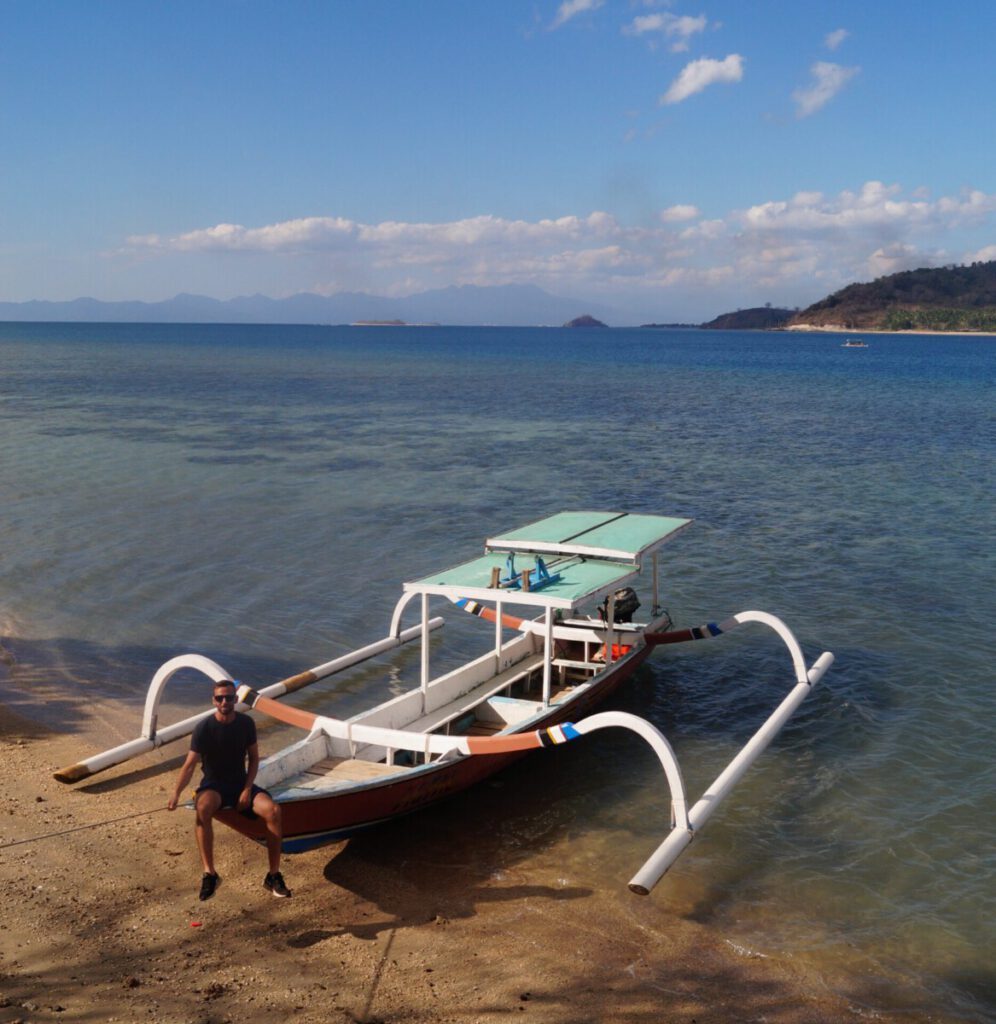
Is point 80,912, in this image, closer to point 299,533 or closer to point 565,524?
point 565,524

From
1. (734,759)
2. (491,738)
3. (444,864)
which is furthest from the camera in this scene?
(734,759)

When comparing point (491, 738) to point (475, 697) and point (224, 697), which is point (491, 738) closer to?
point (224, 697)

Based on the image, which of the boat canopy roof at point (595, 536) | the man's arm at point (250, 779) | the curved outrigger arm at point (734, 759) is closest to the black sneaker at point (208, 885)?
the man's arm at point (250, 779)

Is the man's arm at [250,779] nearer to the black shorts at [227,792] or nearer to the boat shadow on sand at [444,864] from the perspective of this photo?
the black shorts at [227,792]

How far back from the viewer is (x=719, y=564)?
25.6 meters

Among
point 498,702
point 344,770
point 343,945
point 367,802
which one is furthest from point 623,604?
point 343,945

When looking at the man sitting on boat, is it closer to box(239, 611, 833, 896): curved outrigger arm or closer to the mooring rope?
box(239, 611, 833, 896): curved outrigger arm

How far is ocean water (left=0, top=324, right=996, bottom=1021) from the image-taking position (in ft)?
37.7

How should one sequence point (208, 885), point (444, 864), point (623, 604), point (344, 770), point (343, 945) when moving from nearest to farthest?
1. point (343, 945)
2. point (208, 885)
3. point (444, 864)
4. point (344, 770)
5. point (623, 604)

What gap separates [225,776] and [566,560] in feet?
23.9

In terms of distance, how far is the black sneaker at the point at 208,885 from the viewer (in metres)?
10.2

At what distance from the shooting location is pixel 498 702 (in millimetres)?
14469

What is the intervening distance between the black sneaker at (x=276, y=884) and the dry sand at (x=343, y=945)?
0.15 metres

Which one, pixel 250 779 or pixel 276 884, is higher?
pixel 250 779
